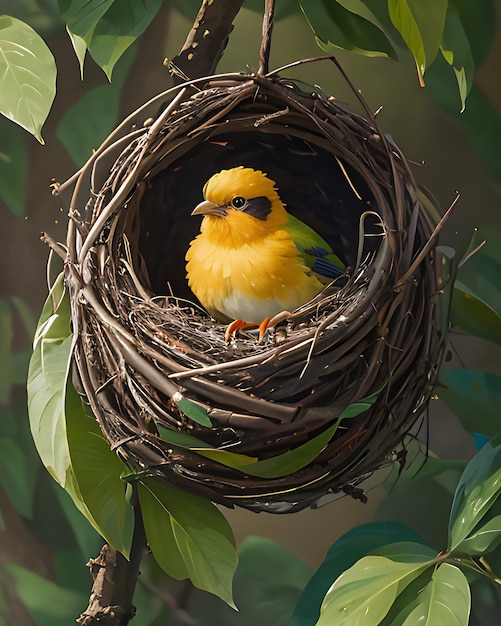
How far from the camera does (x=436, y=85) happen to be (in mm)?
969

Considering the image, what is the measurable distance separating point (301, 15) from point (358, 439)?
1.78 feet

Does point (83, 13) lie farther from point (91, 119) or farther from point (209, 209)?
point (209, 209)

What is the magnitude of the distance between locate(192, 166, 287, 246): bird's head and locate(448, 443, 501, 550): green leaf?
379 mm

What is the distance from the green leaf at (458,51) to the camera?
2.97 feet

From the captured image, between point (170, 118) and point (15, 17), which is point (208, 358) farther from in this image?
point (15, 17)

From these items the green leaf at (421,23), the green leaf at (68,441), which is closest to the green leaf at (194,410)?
the green leaf at (68,441)

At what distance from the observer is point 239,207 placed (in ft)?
3.12

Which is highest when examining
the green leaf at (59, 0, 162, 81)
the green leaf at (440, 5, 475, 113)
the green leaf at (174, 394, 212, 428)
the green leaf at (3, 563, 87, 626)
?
the green leaf at (59, 0, 162, 81)

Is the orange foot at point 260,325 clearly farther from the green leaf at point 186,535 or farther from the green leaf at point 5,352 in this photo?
the green leaf at point 5,352

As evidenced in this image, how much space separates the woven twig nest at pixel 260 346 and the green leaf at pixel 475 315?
0.26ft

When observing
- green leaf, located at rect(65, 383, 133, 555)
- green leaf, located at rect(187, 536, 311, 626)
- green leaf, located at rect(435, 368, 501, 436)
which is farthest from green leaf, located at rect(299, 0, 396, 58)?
green leaf, located at rect(187, 536, 311, 626)

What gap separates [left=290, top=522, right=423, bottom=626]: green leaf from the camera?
39.1 inches

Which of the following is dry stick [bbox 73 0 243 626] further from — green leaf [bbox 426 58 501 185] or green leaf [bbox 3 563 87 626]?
green leaf [bbox 426 58 501 185]

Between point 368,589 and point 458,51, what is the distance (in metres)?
0.64
